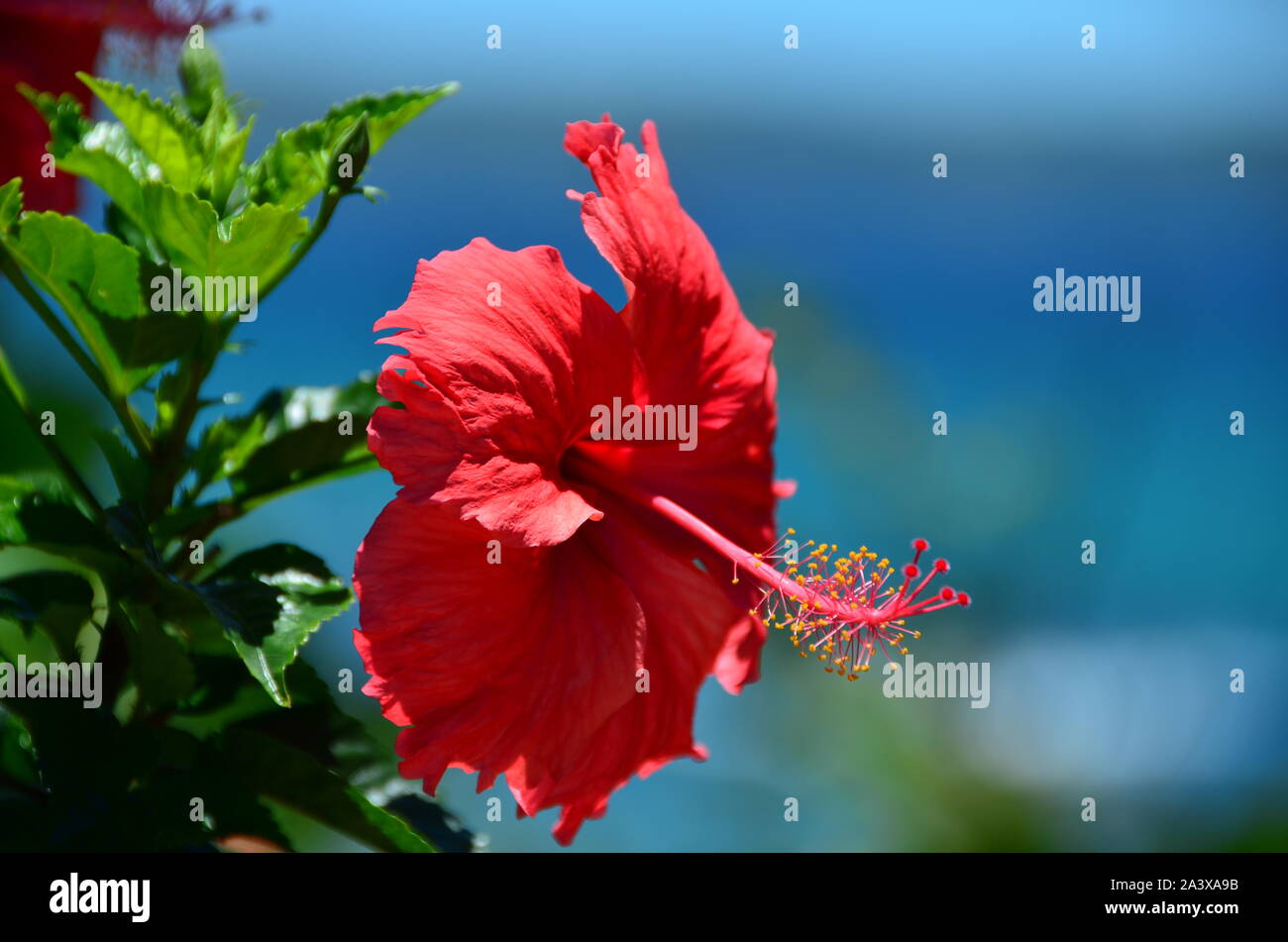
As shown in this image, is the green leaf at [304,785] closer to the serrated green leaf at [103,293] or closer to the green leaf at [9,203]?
the serrated green leaf at [103,293]

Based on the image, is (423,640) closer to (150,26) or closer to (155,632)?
(155,632)

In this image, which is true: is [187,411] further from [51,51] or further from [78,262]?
[51,51]

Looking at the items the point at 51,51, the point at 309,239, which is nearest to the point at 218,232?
the point at 309,239

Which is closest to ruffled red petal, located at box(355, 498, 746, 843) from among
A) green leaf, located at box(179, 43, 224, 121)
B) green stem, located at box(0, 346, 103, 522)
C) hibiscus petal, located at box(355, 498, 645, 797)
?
hibiscus petal, located at box(355, 498, 645, 797)

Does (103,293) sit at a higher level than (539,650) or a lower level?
higher

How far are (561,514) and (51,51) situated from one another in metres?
1.10

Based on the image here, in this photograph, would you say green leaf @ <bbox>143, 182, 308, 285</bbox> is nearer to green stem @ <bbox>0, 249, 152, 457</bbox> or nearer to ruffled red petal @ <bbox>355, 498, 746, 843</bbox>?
green stem @ <bbox>0, 249, 152, 457</bbox>

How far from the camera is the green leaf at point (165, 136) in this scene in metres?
1.04

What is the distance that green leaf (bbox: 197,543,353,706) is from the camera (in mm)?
885

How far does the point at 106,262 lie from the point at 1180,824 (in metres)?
3.03

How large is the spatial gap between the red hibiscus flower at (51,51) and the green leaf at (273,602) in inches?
27.5

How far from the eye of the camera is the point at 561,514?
1.01 m

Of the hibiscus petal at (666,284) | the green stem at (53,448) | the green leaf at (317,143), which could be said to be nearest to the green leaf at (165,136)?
the green leaf at (317,143)
